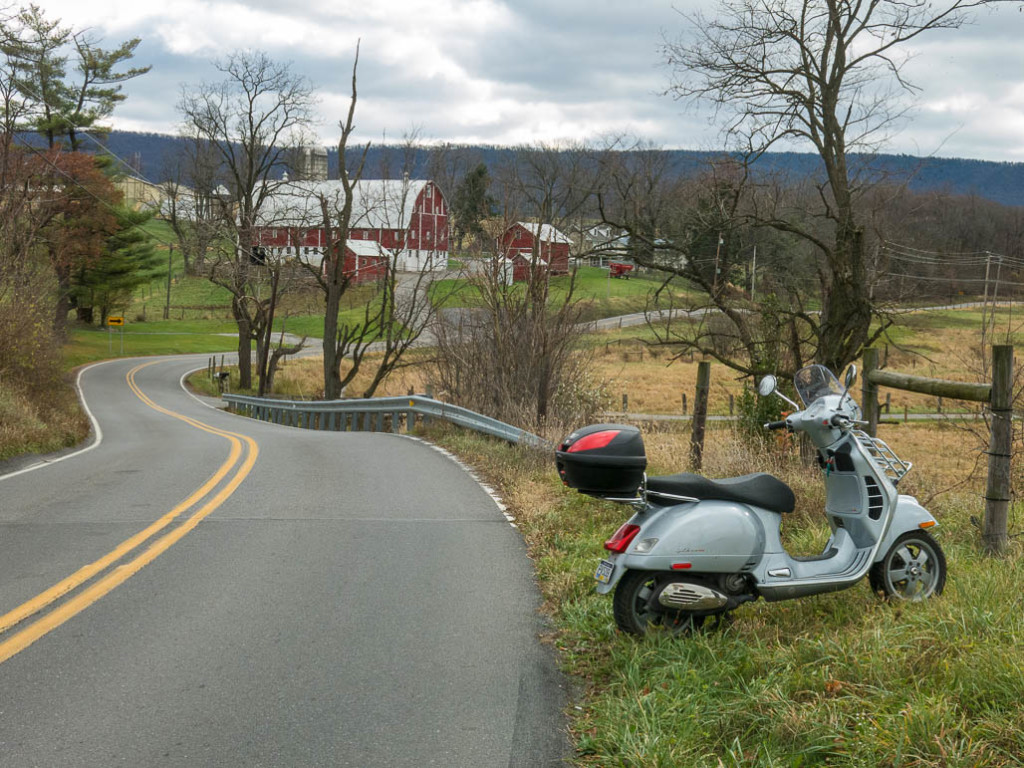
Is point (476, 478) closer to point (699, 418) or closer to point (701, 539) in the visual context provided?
point (699, 418)

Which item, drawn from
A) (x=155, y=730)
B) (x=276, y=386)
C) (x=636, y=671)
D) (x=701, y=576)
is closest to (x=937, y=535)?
(x=701, y=576)

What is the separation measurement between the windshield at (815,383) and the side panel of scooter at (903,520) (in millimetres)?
758

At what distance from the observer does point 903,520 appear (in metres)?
5.47

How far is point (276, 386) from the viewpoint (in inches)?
1937

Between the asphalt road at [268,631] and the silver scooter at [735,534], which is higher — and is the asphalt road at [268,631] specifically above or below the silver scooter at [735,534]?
below

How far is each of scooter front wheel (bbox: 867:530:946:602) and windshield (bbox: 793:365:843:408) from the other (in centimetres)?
95

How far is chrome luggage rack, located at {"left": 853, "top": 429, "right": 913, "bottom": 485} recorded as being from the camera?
18.7 feet

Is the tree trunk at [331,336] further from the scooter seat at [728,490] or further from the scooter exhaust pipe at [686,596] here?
the scooter exhaust pipe at [686,596]

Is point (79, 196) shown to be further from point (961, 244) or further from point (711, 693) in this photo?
point (961, 244)

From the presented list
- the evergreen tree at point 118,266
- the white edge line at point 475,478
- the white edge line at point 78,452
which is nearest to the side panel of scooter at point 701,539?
the white edge line at point 475,478

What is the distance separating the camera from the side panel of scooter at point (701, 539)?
505 cm

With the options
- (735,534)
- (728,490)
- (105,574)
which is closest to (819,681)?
(735,534)

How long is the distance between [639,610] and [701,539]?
54 centimetres

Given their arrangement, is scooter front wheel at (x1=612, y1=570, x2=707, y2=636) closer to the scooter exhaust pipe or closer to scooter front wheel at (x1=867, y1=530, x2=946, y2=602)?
the scooter exhaust pipe
